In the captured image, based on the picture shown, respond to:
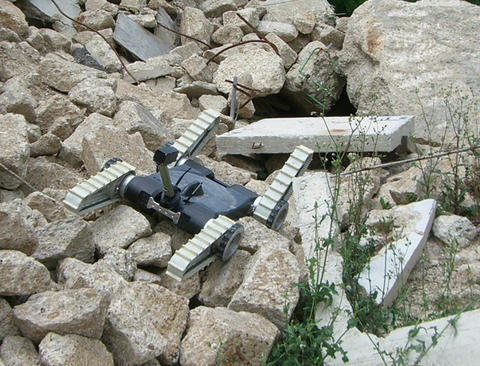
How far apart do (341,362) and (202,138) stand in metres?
1.59

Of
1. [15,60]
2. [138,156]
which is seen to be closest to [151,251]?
[138,156]

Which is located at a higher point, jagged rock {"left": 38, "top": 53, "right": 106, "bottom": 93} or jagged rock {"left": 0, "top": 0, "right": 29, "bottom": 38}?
jagged rock {"left": 38, "top": 53, "right": 106, "bottom": 93}

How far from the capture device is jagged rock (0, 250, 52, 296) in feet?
8.27

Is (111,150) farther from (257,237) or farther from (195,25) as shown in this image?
(195,25)

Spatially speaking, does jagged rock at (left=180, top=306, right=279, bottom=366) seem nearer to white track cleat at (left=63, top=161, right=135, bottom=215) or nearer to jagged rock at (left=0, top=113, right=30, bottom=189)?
white track cleat at (left=63, top=161, right=135, bottom=215)

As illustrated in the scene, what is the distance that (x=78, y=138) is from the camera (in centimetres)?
382

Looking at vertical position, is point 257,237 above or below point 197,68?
above

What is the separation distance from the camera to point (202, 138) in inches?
154

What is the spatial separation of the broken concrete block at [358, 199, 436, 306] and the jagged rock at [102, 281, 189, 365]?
79cm

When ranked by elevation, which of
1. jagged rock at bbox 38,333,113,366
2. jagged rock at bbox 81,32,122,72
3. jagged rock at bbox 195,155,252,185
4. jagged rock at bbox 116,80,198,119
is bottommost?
jagged rock at bbox 81,32,122,72

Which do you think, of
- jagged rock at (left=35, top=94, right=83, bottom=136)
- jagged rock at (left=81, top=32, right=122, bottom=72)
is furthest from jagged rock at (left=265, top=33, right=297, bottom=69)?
jagged rock at (left=35, top=94, right=83, bottom=136)

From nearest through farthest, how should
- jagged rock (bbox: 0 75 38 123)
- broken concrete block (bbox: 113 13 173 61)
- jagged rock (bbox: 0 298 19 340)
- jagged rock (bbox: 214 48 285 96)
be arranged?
jagged rock (bbox: 0 298 19 340), jagged rock (bbox: 0 75 38 123), jagged rock (bbox: 214 48 285 96), broken concrete block (bbox: 113 13 173 61)

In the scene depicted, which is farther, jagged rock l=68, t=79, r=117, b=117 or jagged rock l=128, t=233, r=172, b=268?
jagged rock l=68, t=79, r=117, b=117

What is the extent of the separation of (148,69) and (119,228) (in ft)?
7.73
